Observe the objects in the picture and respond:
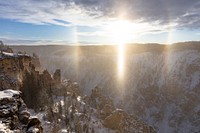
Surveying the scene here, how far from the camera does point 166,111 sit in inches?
7667

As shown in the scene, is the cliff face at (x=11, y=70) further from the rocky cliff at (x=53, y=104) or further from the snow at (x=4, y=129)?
the snow at (x=4, y=129)

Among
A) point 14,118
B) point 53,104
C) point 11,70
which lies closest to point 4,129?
point 14,118

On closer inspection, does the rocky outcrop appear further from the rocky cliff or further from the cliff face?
the cliff face

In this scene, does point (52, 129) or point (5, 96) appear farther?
point (52, 129)

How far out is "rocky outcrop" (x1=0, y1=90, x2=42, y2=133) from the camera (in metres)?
33.3

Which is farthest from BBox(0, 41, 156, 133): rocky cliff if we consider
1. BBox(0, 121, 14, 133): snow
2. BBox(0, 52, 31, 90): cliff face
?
BBox(0, 121, 14, 133): snow

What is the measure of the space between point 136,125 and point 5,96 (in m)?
71.9

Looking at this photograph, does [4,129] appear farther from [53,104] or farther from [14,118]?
[53,104]

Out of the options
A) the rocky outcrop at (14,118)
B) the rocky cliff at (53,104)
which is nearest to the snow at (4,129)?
the rocky outcrop at (14,118)

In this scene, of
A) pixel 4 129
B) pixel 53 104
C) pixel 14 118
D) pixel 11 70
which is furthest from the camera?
pixel 53 104

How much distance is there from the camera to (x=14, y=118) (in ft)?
114

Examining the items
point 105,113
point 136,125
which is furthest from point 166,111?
point 105,113

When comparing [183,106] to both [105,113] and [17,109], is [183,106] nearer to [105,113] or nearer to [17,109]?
[105,113]

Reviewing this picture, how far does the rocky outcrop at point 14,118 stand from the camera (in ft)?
109
